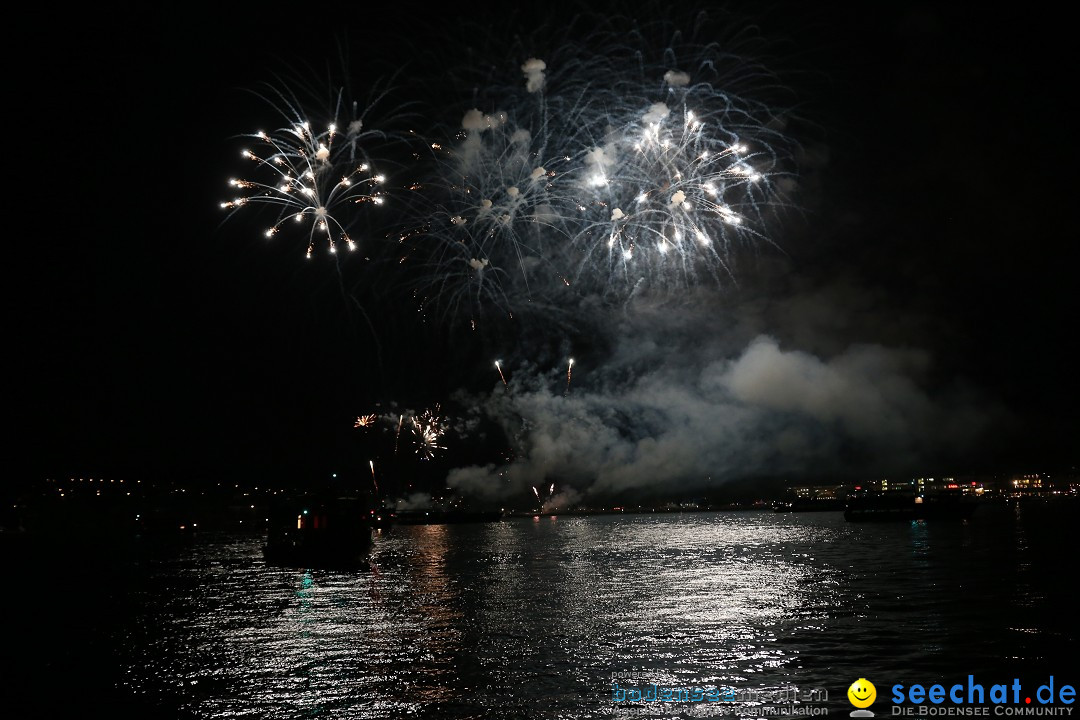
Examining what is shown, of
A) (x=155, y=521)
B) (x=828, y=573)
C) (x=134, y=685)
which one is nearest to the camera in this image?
(x=134, y=685)

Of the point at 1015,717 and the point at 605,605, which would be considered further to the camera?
the point at 605,605

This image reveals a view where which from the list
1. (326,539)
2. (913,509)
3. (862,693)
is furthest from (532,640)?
(913,509)

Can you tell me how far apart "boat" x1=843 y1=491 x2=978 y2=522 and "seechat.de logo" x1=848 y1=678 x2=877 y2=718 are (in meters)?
133

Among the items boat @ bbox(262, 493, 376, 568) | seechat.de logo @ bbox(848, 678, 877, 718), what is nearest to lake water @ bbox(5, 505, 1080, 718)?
seechat.de logo @ bbox(848, 678, 877, 718)

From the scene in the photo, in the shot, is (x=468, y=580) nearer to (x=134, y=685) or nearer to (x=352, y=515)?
(x=352, y=515)

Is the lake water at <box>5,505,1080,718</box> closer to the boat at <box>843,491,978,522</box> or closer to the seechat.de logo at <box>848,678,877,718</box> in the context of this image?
the seechat.de logo at <box>848,678,877,718</box>

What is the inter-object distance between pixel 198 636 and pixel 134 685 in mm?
6740

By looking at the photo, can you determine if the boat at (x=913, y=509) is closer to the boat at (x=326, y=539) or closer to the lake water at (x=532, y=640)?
the lake water at (x=532, y=640)

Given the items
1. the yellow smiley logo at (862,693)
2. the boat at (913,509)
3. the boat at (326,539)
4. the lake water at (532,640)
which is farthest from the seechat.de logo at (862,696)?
the boat at (913,509)

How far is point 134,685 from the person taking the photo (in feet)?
56.7

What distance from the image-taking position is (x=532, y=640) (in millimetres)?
22125

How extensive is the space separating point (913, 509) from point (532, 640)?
444 feet

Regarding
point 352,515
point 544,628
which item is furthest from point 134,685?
point 352,515

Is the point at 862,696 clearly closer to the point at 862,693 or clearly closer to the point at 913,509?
Answer: the point at 862,693
